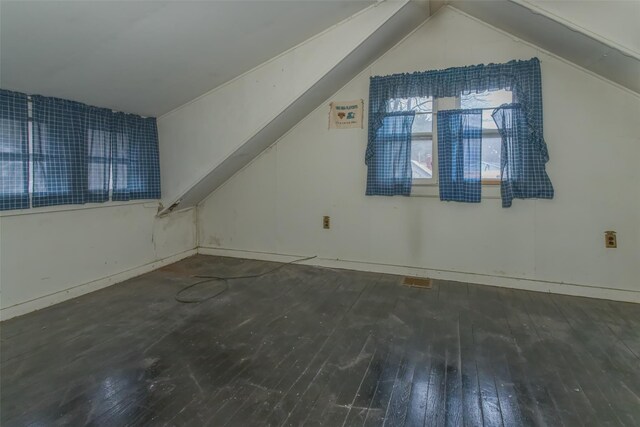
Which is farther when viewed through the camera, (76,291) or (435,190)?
(435,190)

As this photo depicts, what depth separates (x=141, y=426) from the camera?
1357 mm

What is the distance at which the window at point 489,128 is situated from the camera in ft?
9.46

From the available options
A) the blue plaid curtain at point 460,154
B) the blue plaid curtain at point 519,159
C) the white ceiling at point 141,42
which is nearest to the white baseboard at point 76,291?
the white ceiling at point 141,42

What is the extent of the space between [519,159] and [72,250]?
155 inches

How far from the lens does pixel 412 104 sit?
3.15 meters

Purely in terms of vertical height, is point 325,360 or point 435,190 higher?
point 435,190

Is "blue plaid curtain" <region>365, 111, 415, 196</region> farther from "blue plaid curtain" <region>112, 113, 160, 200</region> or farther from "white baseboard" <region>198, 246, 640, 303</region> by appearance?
"blue plaid curtain" <region>112, 113, 160, 200</region>

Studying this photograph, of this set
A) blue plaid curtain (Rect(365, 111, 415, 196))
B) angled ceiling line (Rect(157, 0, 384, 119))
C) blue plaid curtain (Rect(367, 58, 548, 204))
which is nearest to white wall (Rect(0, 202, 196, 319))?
angled ceiling line (Rect(157, 0, 384, 119))

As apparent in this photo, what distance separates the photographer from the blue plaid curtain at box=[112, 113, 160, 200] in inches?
120

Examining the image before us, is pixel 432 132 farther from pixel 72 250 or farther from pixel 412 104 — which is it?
pixel 72 250

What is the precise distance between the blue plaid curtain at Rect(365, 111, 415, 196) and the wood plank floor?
1043mm

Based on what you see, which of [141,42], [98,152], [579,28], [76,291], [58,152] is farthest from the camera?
[98,152]

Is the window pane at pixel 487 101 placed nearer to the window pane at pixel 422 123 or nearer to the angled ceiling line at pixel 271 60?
the window pane at pixel 422 123

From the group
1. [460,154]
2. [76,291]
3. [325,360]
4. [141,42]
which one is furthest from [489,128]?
[76,291]
